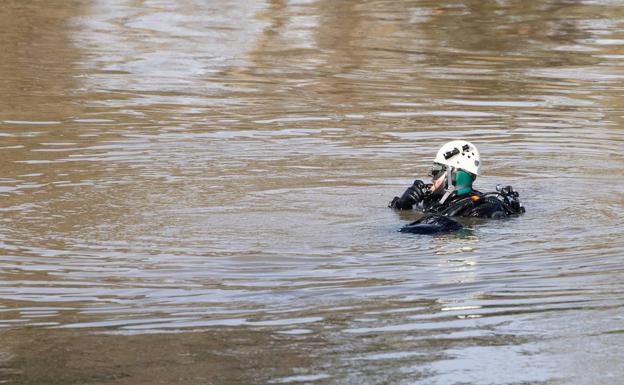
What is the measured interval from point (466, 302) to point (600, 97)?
13.2 metres

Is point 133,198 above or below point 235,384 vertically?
below

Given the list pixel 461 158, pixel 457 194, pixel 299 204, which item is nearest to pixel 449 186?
pixel 457 194

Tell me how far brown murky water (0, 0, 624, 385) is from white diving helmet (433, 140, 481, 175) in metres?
0.75

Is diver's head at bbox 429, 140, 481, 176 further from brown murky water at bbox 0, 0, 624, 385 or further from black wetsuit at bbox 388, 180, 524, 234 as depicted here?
brown murky water at bbox 0, 0, 624, 385

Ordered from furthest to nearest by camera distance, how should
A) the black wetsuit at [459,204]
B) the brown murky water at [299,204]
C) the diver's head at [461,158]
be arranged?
the diver's head at [461,158] → the black wetsuit at [459,204] → the brown murky water at [299,204]

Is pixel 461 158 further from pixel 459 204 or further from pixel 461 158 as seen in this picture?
pixel 459 204

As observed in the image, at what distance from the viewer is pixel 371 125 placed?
762 inches

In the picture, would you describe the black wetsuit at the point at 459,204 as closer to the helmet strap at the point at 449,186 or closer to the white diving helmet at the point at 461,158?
the helmet strap at the point at 449,186

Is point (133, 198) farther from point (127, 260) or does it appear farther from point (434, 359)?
point (434, 359)

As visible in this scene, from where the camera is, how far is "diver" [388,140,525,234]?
43.8 feet

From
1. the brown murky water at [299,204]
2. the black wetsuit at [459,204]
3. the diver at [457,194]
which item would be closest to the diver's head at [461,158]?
the diver at [457,194]

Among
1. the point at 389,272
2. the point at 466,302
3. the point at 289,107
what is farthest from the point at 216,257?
the point at 289,107

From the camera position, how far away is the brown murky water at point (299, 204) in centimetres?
828

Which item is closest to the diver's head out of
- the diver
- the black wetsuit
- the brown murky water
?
the diver
